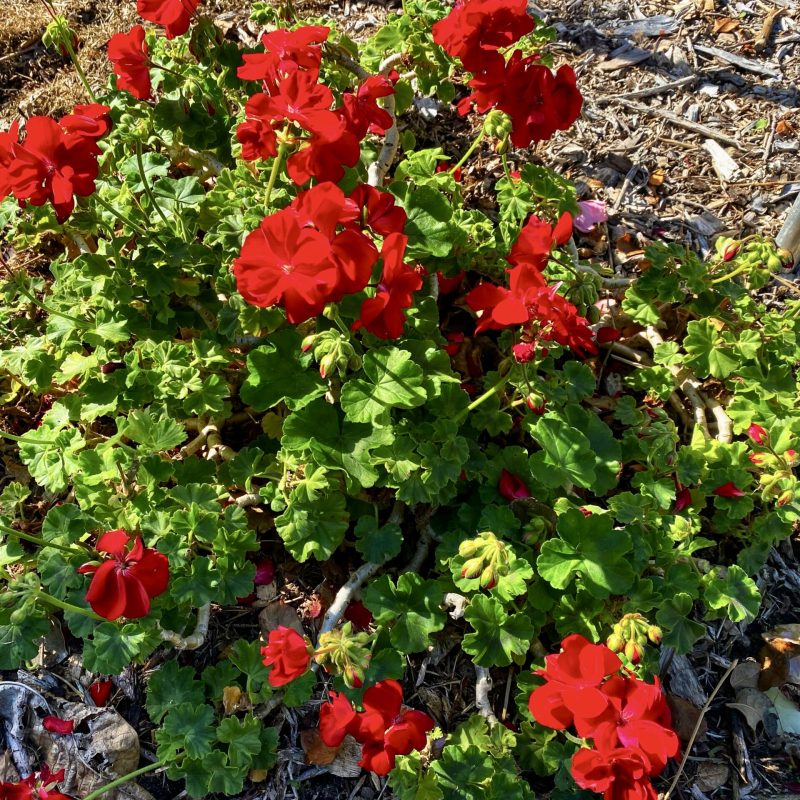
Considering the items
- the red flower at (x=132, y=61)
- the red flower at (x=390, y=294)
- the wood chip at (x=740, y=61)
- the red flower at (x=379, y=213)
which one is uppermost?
the red flower at (x=132, y=61)

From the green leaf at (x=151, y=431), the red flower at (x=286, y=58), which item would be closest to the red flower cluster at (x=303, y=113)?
the red flower at (x=286, y=58)

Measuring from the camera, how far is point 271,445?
257cm

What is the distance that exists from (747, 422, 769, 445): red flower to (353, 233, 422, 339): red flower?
50.5 inches

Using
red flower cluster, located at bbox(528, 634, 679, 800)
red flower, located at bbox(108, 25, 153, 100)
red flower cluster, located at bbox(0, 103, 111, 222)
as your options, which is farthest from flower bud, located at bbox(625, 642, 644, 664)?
red flower, located at bbox(108, 25, 153, 100)

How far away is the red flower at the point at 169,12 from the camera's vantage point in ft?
7.47

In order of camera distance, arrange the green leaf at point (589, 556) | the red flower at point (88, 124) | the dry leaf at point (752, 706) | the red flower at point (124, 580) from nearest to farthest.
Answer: the red flower at point (124, 580)
the red flower at point (88, 124)
the green leaf at point (589, 556)
the dry leaf at point (752, 706)

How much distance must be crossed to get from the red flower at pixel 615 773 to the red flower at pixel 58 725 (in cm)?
153

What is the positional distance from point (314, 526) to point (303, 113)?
1142 millimetres

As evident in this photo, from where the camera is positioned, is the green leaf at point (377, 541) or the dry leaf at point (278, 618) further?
the dry leaf at point (278, 618)

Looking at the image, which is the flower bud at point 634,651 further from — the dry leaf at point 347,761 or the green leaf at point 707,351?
the green leaf at point 707,351

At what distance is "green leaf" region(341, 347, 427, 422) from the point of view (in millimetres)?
2076

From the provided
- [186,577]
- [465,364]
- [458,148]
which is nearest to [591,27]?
[458,148]

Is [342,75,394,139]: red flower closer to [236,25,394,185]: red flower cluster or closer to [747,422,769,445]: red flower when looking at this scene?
[236,25,394,185]: red flower cluster

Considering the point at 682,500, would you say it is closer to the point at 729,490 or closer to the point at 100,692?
the point at 729,490
